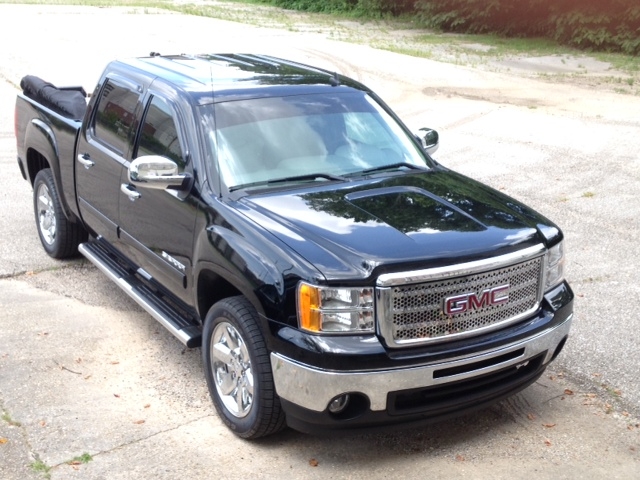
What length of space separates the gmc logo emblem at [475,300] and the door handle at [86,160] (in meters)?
3.34

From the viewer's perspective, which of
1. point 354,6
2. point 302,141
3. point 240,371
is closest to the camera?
point 240,371

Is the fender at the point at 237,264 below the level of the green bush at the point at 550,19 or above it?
above

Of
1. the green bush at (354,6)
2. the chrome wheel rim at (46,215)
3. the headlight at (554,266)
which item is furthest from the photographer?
the green bush at (354,6)

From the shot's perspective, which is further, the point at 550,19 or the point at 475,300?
the point at 550,19

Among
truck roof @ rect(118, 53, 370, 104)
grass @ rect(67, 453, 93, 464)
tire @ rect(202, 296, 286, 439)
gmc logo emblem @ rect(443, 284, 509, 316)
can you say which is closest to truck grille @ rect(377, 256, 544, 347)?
gmc logo emblem @ rect(443, 284, 509, 316)

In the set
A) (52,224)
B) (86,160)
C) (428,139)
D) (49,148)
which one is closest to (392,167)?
(428,139)

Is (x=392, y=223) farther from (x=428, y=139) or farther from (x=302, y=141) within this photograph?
(x=428, y=139)

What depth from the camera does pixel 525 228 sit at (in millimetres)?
5152

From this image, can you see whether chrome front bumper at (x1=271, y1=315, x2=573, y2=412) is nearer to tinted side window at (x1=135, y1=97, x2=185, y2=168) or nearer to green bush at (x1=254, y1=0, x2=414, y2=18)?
tinted side window at (x1=135, y1=97, x2=185, y2=168)

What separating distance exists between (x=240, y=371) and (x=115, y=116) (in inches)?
99.9

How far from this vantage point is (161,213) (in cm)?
586

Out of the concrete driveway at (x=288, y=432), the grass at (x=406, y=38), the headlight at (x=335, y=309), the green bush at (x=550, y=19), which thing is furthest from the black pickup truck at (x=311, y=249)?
the green bush at (x=550, y=19)

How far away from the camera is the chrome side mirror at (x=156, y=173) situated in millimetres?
5402

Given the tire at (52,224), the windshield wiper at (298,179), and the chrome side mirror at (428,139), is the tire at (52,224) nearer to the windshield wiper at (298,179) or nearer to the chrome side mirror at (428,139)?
the windshield wiper at (298,179)
